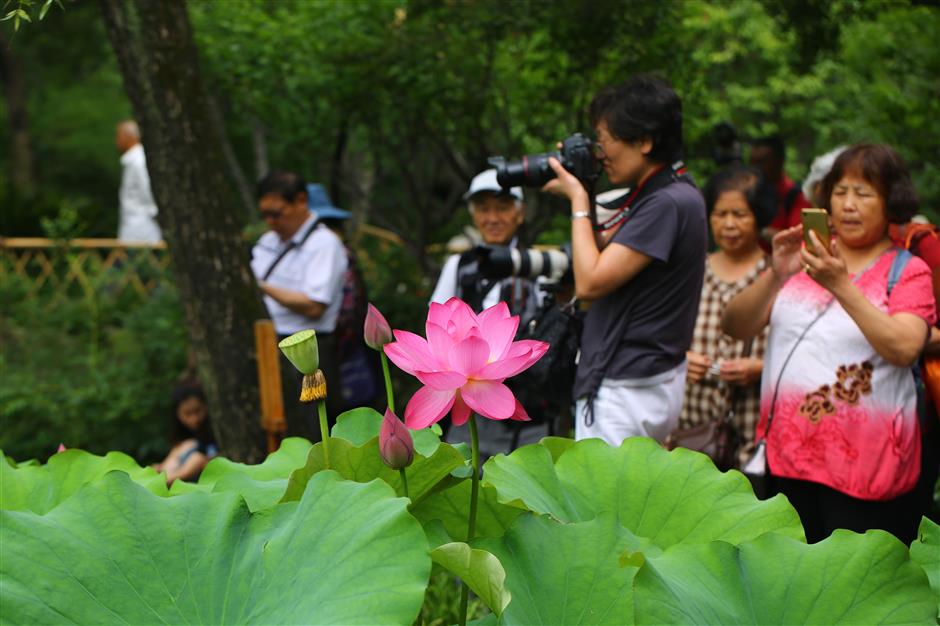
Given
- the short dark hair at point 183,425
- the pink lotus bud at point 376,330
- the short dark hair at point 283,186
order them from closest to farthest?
the pink lotus bud at point 376,330, the short dark hair at point 283,186, the short dark hair at point 183,425

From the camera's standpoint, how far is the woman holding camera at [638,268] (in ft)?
11.0

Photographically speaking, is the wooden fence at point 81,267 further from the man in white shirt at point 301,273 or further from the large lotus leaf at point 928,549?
the large lotus leaf at point 928,549

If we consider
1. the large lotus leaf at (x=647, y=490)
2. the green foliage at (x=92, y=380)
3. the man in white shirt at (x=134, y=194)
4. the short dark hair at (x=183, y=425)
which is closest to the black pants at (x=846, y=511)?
the large lotus leaf at (x=647, y=490)

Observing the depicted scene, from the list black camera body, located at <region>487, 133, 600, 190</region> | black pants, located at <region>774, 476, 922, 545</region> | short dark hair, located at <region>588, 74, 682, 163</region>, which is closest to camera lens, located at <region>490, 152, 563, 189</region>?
black camera body, located at <region>487, 133, 600, 190</region>

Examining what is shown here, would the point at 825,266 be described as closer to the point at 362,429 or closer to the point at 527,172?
the point at 527,172

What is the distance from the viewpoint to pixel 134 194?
1052 centimetres

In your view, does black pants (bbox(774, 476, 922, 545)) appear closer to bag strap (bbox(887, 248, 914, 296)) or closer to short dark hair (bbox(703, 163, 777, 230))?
bag strap (bbox(887, 248, 914, 296))

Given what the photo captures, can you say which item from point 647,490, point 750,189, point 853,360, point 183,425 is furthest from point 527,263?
point 183,425

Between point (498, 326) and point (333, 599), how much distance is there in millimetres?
481

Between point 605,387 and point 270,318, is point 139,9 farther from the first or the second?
point 605,387

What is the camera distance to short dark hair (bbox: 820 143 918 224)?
3262mm

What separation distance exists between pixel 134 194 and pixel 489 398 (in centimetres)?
948

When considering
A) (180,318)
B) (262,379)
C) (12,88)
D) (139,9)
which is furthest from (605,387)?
(12,88)

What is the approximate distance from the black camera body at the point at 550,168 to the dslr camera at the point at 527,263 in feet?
1.42
